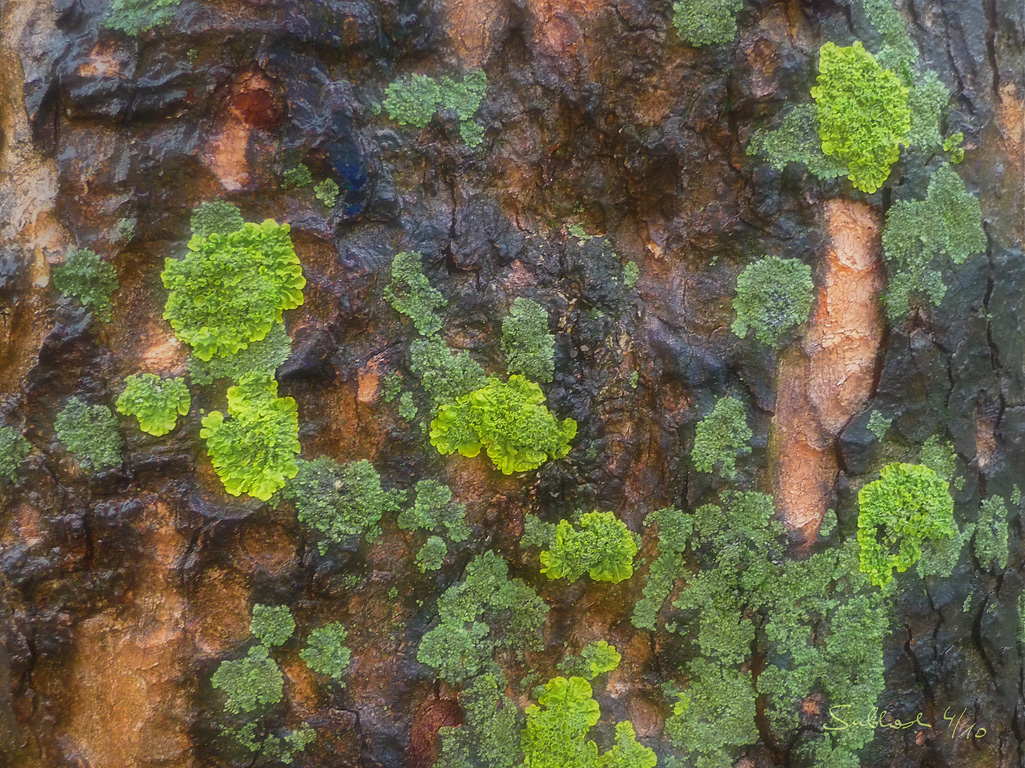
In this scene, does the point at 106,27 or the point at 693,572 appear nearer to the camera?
the point at 106,27

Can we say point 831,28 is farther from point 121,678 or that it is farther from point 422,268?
point 121,678

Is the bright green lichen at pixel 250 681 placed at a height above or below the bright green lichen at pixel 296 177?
below

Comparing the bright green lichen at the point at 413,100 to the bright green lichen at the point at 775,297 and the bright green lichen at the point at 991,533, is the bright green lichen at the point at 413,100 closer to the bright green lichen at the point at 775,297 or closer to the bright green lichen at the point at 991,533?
the bright green lichen at the point at 775,297

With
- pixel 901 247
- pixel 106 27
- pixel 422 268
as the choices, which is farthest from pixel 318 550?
pixel 901 247

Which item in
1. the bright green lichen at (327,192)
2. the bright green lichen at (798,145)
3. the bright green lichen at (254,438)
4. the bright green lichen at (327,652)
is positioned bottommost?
the bright green lichen at (327,652)

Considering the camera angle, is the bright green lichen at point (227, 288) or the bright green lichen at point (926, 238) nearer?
the bright green lichen at point (227, 288)

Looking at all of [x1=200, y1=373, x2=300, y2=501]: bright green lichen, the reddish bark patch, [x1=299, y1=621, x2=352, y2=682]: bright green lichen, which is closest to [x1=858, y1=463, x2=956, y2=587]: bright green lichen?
the reddish bark patch

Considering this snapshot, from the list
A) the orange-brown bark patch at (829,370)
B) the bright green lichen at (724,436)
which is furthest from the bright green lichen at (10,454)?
the orange-brown bark patch at (829,370)
